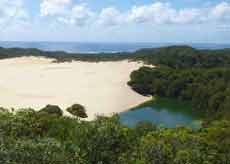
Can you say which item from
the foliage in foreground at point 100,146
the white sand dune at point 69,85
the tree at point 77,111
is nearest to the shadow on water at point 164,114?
the white sand dune at point 69,85

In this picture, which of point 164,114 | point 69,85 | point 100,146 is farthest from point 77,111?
point 100,146

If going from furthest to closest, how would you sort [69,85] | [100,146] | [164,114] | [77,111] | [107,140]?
[69,85]
[164,114]
[77,111]
[107,140]
[100,146]

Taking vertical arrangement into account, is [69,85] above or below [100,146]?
below

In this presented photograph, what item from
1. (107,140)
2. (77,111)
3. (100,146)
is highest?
(107,140)

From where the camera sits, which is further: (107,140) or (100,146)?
(107,140)

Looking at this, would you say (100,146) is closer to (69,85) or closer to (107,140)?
(107,140)

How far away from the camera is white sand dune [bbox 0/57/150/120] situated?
50.5 metres

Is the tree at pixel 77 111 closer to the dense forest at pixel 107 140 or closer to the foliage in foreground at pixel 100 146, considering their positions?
the dense forest at pixel 107 140

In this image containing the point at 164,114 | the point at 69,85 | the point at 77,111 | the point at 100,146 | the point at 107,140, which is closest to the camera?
the point at 100,146

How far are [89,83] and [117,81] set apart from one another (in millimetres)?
5341

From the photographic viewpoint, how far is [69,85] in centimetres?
6312

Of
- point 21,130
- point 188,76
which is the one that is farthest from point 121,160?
point 188,76

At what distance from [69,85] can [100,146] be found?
4917 centimetres

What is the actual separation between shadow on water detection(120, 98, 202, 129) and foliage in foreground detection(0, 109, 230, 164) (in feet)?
56.1
